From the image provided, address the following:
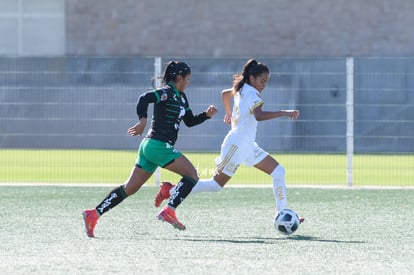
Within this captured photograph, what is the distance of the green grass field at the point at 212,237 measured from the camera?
30.7ft

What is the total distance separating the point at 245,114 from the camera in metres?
12.2

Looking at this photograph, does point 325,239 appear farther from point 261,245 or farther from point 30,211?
point 30,211

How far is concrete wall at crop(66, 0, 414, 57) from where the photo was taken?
32.8 meters

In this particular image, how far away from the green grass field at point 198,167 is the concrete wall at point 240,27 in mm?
9415

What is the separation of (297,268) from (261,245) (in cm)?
157

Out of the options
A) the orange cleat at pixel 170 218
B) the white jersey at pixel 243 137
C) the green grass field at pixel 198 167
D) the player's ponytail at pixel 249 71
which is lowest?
the green grass field at pixel 198 167

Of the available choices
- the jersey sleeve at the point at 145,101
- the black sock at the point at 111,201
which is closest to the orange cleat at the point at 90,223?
the black sock at the point at 111,201

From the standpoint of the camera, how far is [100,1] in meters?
34.5

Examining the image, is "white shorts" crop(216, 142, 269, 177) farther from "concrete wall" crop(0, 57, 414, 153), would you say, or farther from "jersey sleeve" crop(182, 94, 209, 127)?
"concrete wall" crop(0, 57, 414, 153)

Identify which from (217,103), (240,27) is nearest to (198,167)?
(217,103)

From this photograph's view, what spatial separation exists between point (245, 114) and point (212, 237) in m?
1.44

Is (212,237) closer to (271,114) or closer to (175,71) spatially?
(271,114)

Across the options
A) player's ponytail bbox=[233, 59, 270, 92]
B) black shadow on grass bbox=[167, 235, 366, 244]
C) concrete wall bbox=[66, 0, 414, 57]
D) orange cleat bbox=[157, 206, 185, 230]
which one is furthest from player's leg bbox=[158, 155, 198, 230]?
concrete wall bbox=[66, 0, 414, 57]

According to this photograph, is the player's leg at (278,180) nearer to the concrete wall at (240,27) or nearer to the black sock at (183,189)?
the black sock at (183,189)
